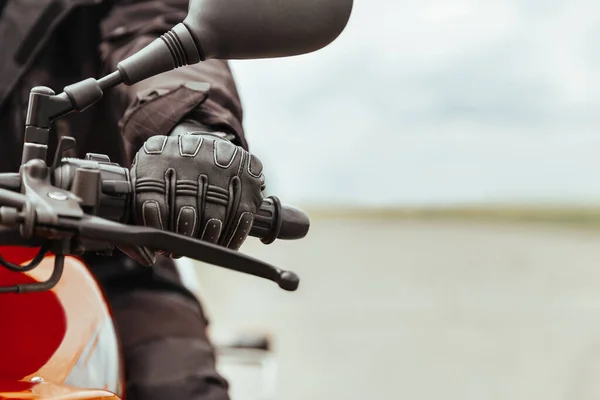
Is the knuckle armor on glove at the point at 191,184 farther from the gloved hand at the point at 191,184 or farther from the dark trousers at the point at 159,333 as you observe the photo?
the dark trousers at the point at 159,333

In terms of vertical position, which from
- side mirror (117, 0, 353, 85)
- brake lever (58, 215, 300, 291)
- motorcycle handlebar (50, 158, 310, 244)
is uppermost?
side mirror (117, 0, 353, 85)

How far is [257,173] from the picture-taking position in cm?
117

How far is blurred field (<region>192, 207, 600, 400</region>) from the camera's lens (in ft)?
20.0

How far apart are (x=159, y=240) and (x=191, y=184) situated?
6.8 inches

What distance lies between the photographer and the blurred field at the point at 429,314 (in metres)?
6.09

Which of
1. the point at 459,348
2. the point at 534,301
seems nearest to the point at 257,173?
the point at 459,348

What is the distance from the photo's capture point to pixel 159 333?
1884 mm

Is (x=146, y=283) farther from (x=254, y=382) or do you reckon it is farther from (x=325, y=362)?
(x=325, y=362)

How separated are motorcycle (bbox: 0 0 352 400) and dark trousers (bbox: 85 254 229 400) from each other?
316 millimetres

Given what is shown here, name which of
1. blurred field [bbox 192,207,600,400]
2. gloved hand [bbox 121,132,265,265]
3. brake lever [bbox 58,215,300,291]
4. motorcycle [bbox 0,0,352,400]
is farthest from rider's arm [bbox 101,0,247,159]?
blurred field [bbox 192,207,600,400]

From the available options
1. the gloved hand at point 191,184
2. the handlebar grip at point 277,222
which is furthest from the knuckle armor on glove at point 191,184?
the handlebar grip at point 277,222

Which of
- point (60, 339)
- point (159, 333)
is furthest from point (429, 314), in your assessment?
point (60, 339)

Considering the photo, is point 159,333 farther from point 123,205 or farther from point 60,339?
point 123,205

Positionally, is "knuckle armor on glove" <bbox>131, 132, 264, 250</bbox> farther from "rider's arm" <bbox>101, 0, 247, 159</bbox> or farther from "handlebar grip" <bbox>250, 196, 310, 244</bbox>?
"rider's arm" <bbox>101, 0, 247, 159</bbox>
